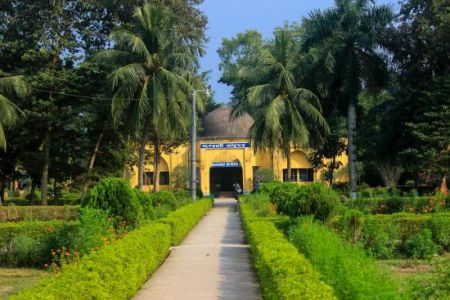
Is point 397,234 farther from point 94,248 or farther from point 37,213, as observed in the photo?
point 37,213

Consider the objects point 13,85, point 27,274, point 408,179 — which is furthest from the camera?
point 408,179

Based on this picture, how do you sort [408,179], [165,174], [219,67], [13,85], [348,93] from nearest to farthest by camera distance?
1. [13,85]
2. [348,93]
3. [408,179]
4. [165,174]
5. [219,67]

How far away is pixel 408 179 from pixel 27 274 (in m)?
44.2

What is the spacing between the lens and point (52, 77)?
2922cm

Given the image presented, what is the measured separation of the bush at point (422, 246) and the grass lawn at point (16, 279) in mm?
7639

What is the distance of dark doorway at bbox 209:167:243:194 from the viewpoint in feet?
186

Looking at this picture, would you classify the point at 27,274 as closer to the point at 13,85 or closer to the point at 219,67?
the point at 13,85

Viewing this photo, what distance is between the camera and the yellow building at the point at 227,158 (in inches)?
2088

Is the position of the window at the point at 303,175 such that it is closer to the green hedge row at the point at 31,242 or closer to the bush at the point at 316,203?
the bush at the point at 316,203

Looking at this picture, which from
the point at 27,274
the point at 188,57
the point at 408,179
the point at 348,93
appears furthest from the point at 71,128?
the point at 408,179

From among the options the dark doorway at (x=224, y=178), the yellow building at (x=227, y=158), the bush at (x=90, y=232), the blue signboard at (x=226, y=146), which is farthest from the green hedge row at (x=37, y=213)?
the dark doorway at (x=224, y=178)

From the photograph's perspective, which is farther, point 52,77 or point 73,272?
point 52,77

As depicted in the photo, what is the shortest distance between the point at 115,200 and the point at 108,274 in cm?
686

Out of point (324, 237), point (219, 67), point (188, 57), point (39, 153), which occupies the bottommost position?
point (324, 237)
